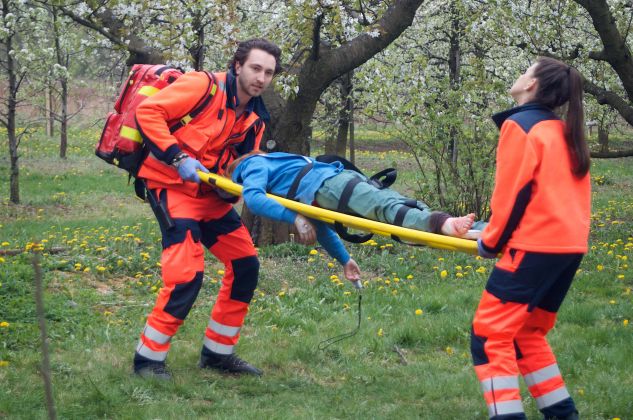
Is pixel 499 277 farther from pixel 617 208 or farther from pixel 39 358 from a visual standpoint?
pixel 617 208

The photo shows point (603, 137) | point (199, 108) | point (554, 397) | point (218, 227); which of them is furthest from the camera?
point (603, 137)

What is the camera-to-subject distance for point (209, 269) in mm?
9141

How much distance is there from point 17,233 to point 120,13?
4.12m

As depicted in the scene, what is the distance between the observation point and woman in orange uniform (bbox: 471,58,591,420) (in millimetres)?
4094

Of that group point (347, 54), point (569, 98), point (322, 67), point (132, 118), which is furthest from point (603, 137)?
point (569, 98)

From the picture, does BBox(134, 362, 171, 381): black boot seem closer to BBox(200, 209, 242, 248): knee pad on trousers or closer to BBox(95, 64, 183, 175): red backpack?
BBox(200, 209, 242, 248): knee pad on trousers

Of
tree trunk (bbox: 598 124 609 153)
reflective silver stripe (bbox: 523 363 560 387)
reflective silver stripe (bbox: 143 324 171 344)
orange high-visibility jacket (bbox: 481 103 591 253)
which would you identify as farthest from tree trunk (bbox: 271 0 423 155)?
tree trunk (bbox: 598 124 609 153)

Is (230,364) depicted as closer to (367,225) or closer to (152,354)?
(152,354)

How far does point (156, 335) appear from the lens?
553 cm

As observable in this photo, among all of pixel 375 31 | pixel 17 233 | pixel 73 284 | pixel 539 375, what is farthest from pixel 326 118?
pixel 539 375

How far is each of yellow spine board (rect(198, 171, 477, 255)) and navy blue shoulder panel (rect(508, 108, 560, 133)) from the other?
2.17 ft

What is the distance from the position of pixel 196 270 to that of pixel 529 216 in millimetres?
2277

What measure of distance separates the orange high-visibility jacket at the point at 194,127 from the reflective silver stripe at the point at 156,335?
927 mm

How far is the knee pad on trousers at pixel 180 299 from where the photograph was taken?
543 cm
